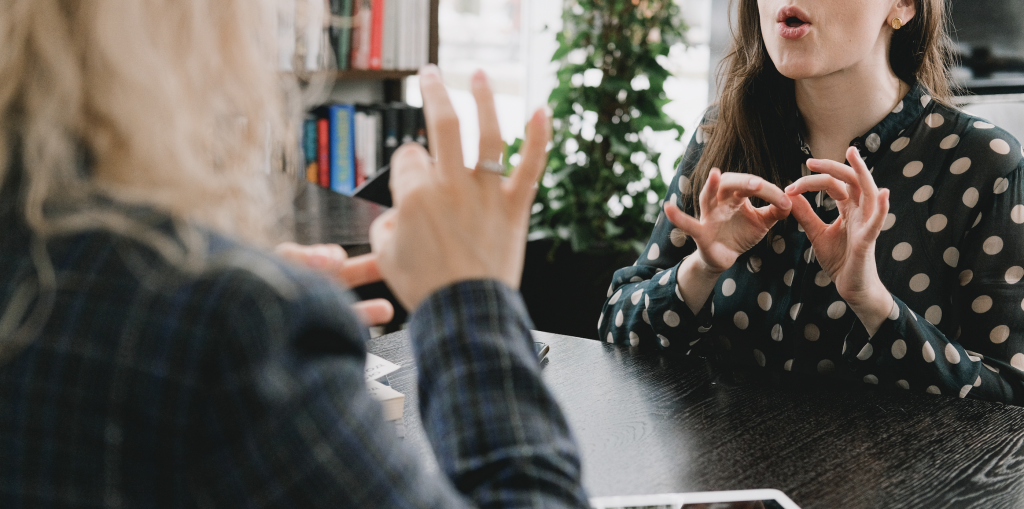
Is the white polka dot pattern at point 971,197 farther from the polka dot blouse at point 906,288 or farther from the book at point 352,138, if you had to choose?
the book at point 352,138

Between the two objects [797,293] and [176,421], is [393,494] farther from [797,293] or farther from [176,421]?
[797,293]

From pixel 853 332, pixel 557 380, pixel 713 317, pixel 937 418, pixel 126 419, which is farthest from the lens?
pixel 713 317

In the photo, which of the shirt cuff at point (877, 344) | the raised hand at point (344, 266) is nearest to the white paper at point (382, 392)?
the raised hand at point (344, 266)

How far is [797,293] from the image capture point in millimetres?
1459

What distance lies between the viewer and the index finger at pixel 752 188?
119 centimetres

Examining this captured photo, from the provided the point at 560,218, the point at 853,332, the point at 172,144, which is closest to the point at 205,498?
the point at 172,144

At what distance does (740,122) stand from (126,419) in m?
1.37

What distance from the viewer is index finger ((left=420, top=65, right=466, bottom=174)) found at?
60 centimetres

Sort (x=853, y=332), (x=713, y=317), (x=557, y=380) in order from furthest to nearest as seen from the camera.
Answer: (x=713, y=317), (x=853, y=332), (x=557, y=380)

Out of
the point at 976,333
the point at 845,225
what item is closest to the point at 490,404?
the point at 845,225

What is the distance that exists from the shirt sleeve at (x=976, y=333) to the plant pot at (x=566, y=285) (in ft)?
5.66

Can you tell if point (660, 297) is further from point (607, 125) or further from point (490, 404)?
point (607, 125)

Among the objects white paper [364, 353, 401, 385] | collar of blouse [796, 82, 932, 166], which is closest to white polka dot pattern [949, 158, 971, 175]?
collar of blouse [796, 82, 932, 166]

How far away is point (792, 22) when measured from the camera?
4.83 feet
